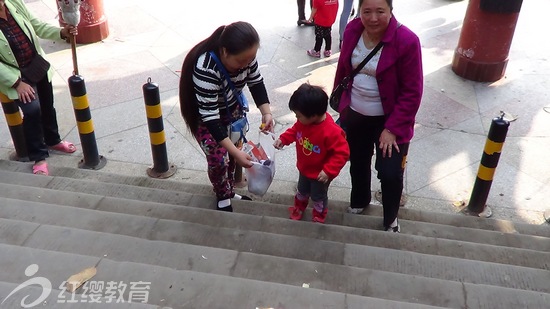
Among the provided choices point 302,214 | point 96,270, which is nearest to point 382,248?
point 302,214

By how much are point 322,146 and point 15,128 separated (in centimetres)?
336

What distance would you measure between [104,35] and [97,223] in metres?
5.43

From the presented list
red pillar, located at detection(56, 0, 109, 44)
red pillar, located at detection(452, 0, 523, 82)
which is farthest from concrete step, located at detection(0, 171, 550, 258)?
red pillar, located at detection(56, 0, 109, 44)

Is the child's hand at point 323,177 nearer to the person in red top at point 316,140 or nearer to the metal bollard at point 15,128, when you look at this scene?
the person in red top at point 316,140

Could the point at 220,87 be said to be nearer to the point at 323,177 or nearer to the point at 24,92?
the point at 323,177

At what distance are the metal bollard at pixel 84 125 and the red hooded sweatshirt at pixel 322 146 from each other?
2.27m

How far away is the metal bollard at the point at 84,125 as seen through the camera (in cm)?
465

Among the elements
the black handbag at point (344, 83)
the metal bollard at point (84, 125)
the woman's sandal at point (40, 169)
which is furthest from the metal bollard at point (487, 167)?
the woman's sandal at point (40, 169)

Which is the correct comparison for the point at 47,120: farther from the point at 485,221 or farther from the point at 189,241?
the point at 485,221

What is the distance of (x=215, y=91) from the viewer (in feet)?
11.0

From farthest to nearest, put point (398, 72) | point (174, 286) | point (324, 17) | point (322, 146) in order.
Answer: point (324, 17) < point (322, 146) < point (398, 72) < point (174, 286)

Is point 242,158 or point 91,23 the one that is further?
point 91,23

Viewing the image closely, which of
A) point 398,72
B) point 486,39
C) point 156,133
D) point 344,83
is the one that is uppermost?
point 398,72

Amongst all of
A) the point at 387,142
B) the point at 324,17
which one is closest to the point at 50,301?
the point at 387,142
